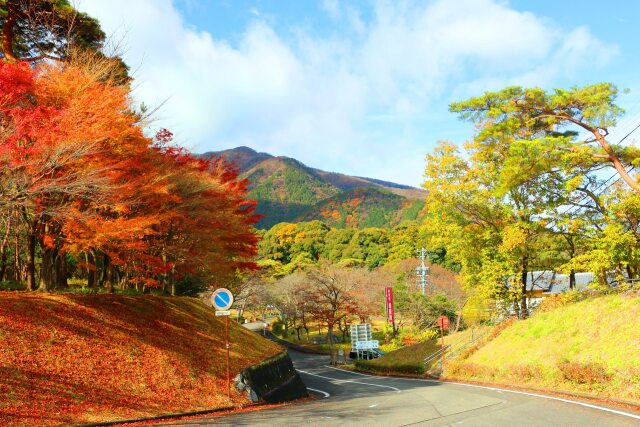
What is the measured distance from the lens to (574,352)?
14.4 m

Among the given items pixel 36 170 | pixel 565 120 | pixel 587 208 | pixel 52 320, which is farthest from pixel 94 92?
pixel 587 208

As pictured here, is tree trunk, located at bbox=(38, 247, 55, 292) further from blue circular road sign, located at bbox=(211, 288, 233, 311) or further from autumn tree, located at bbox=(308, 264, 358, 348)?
autumn tree, located at bbox=(308, 264, 358, 348)

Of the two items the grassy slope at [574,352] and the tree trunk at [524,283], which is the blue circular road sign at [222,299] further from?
the tree trunk at [524,283]

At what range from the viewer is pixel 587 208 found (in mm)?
20203

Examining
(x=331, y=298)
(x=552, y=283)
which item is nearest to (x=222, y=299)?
(x=552, y=283)

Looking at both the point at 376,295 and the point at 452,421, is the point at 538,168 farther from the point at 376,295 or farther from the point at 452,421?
the point at 376,295

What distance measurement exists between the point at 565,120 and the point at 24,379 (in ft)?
68.4

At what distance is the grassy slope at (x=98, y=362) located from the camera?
8.69 m

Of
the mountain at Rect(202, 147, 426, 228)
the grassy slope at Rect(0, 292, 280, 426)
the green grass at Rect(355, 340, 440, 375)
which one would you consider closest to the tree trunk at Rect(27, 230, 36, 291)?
the grassy slope at Rect(0, 292, 280, 426)

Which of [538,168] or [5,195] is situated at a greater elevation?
[538,168]

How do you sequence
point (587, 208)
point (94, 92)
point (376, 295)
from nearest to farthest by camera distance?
1. point (94, 92)
2. point (587, 208)
3. point (376, 295)

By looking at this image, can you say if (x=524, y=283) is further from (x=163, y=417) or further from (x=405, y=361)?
(x=163, y=417)

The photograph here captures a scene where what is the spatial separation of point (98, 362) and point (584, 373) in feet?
41.1

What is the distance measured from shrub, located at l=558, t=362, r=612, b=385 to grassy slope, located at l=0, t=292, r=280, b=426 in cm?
923
